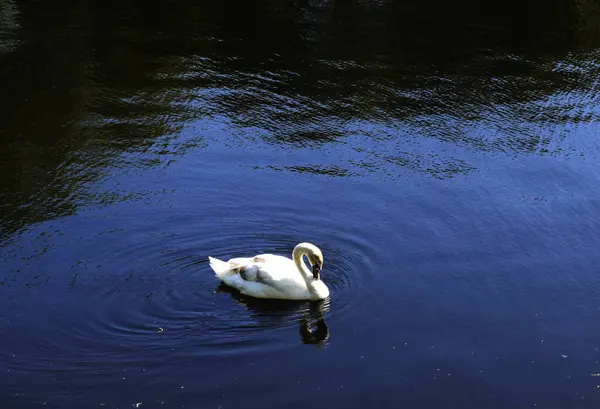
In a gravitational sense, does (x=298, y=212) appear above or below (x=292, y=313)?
above

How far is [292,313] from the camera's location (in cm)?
1216

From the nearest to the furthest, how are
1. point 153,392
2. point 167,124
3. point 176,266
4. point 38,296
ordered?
point 153,392
point 38,296
point 176,266
point 167,124

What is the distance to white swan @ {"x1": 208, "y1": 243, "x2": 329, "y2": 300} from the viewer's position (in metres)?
12.3

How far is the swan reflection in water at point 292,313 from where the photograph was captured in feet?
38.0

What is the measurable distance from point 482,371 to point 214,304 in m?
3.55

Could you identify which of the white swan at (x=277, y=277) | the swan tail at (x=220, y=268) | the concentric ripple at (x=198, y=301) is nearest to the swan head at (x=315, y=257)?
the white swan at (x=277, y=277)

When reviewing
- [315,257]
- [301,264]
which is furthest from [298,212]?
[315,257]

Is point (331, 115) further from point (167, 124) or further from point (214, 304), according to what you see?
point (214, 304)

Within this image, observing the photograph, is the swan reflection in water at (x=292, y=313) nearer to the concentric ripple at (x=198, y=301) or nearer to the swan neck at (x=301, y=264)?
the concentric ripple at (x=198, y=301)

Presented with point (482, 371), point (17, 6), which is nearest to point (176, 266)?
point (482, 371)

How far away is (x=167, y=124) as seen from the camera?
60.3ft

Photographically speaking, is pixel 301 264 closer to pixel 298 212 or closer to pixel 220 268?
pixel 220 268

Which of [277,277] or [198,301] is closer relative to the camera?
[198,301]

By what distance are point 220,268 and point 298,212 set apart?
2459 millimetres
